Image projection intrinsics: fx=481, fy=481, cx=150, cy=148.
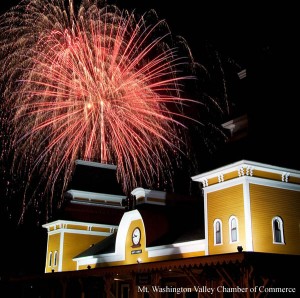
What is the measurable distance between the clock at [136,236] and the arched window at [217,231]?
7.22 m

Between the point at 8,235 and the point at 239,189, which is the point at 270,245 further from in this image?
the point at 8,235

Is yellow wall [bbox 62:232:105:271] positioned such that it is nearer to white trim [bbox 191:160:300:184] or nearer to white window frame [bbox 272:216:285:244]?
white trim [bbox 191:160:300:184]

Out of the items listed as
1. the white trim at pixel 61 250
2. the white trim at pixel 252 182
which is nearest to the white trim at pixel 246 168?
the white trim at pixel 252 182

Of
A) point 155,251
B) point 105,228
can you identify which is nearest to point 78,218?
point 105,228

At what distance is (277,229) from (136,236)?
9.82 meters

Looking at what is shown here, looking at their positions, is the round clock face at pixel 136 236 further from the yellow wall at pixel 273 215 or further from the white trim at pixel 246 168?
the yellow wall at pixel 273 215

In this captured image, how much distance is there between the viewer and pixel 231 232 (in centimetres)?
2172

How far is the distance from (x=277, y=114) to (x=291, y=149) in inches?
140

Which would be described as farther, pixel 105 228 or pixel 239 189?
pixel 105 228

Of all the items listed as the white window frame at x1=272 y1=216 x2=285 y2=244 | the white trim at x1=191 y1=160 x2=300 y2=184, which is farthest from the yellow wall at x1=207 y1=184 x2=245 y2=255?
the white window frame at x1=272 y1=216 x2=285 y2=244

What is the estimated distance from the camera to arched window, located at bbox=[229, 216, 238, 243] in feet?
70.4

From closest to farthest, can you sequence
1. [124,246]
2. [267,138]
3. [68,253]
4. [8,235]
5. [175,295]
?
[267,138] → [175,295] → [124,246] → [68,253] → [8,235]

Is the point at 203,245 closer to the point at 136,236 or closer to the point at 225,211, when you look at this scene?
the point at 225,211

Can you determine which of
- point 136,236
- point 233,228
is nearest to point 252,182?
point 233,228
